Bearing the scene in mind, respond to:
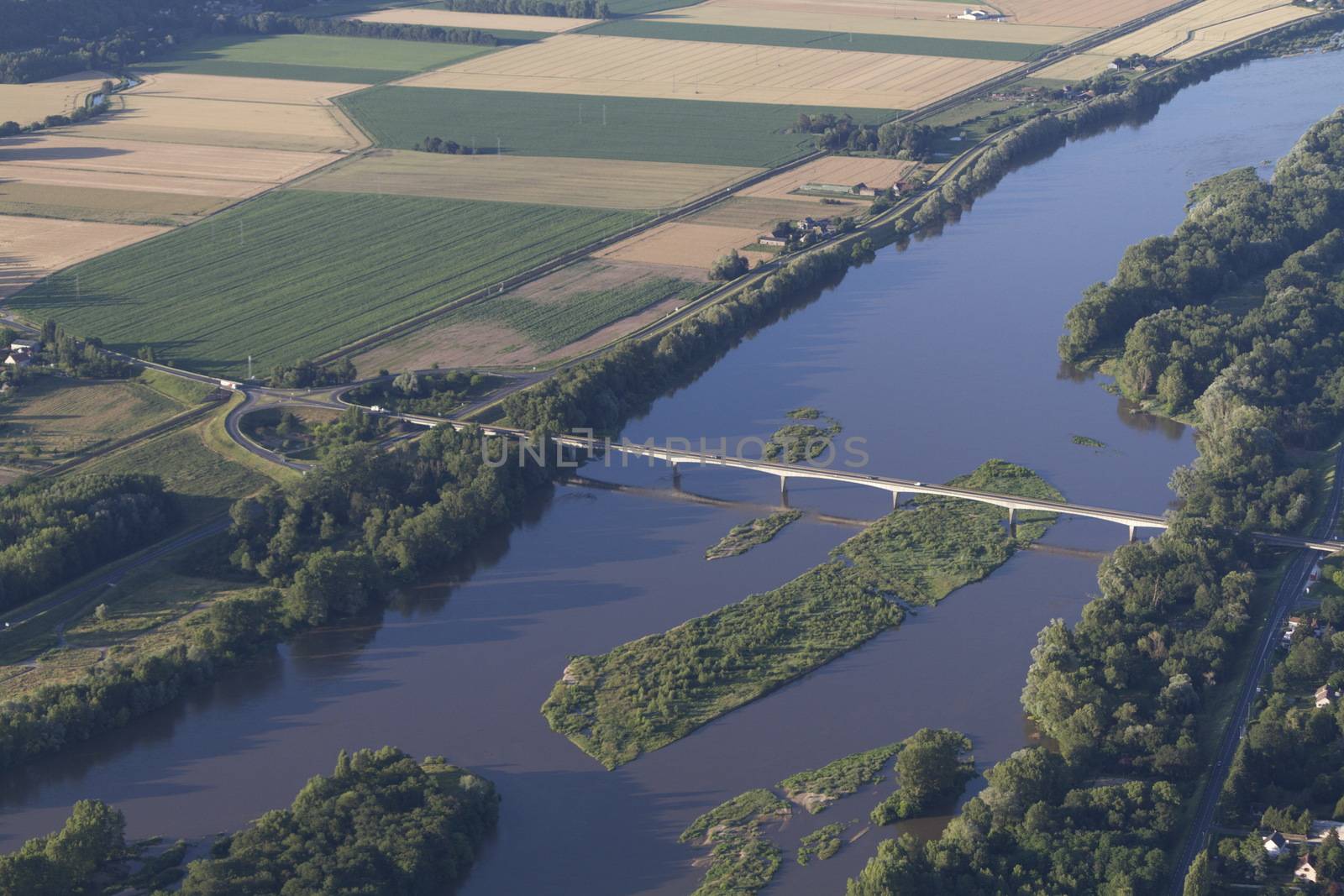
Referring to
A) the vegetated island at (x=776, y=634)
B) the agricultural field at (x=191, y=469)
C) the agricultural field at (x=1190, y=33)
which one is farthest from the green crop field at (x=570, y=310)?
the agricultural field at (x=1190, y=33)

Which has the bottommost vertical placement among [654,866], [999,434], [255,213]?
[654,866]

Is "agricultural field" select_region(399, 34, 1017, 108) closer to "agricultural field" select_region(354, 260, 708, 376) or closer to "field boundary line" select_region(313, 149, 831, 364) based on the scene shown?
"field boundary line" select_region(313, 149, 831, 364)

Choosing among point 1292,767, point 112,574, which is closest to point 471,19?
point 112,574

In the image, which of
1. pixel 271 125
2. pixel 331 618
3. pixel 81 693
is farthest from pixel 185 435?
pixel 271 125

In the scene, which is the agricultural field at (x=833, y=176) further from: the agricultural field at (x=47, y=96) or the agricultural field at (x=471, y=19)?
the agricultural field at (x=47, y=96)

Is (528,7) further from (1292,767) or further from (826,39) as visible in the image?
(1292,767)

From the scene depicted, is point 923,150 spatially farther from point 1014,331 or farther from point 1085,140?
point 1014,331
